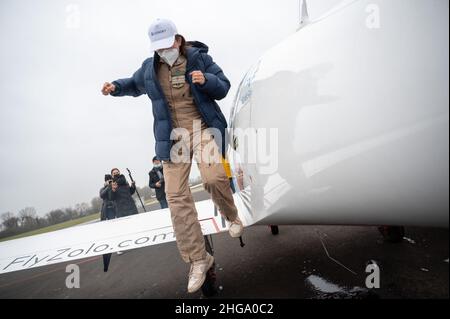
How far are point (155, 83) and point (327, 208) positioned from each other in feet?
5.77

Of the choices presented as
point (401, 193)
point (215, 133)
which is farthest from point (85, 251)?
point (401, 193)

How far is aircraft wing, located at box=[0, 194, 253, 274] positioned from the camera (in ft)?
9.59

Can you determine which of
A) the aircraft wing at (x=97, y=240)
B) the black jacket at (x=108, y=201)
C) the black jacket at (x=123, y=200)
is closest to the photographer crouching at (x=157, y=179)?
the black jacket at (x=123, y=200)

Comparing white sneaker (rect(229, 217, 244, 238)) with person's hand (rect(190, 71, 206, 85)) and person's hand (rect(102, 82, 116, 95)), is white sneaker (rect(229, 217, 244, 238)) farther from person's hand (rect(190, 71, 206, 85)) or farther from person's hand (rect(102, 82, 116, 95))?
person's hand (rect(102, 82, 116, 95))

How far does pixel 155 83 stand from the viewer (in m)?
2.37

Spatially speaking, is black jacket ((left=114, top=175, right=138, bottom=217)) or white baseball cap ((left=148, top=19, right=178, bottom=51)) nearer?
white baseball cap ((left=148, top=19, right=178, bottom=51))

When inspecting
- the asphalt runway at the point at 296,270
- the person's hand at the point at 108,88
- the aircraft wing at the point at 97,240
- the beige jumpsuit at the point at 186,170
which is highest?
the person's hand at the point at 108,88

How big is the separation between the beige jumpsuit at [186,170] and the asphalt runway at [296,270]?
2.82 ft

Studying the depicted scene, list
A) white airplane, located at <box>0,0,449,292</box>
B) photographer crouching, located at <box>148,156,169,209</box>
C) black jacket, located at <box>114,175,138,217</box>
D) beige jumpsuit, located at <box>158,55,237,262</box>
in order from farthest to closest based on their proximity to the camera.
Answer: photographer crouching, located at <box>148,156,169,209</box> < black jacket, located at <box>114,175,138,217</box> < beige jumpsuit, located at <box>158,55,237,262</box> < white airplane, located at <box>0,0,449,292</box>

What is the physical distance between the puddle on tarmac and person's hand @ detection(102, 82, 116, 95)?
268 centimetres

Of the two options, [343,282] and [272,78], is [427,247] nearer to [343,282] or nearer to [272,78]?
[343,282]

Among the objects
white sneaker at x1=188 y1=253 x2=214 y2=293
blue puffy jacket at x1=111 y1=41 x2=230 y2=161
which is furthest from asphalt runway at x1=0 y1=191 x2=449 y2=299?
blue puffy jacket at x1=111 y1=41 x2=230 y2=161

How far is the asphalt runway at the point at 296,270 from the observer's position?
2340mm

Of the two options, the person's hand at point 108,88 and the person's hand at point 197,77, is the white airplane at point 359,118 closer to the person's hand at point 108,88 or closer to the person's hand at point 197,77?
the person's hand at point 197,77
